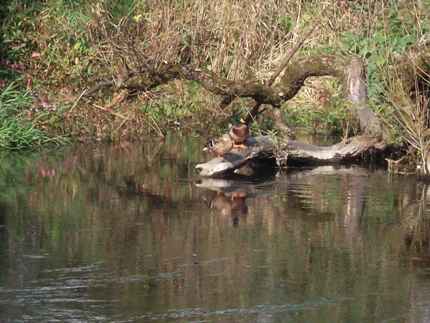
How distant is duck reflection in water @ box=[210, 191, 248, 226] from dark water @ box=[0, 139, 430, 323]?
12 mm

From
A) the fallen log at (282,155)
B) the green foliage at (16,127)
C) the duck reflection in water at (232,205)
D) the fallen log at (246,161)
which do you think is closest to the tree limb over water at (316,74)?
the fallen log at (282,155)

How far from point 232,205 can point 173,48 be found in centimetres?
672

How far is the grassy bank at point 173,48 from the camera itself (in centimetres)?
1756

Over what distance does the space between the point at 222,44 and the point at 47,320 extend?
39.8ft

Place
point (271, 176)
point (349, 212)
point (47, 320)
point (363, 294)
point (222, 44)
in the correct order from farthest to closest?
point (222, 44) < point (271, 176) < point (349, 212) < point (363, 294) < point (47, 320)

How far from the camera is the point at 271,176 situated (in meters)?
14.2

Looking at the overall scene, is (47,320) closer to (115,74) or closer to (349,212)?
(349,212)

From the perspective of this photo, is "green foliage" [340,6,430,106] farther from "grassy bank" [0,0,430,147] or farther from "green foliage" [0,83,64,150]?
"green foliage" [0,83,64,150]

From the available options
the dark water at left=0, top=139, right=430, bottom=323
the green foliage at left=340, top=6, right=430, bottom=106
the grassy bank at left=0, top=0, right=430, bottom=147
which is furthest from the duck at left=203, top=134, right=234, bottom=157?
the grassy bank at left=0, top=0, right=430, bottom=147

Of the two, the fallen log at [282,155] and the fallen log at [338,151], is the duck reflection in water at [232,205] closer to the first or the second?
the fallen log at [282,155]

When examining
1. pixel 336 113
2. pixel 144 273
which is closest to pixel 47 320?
pixel 144 273

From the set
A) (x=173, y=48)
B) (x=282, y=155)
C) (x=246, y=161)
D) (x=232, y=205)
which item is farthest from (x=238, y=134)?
(x=173, y=48)

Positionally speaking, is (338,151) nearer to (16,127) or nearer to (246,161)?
(246,161)

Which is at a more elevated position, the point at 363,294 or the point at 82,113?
the point at 82,113
